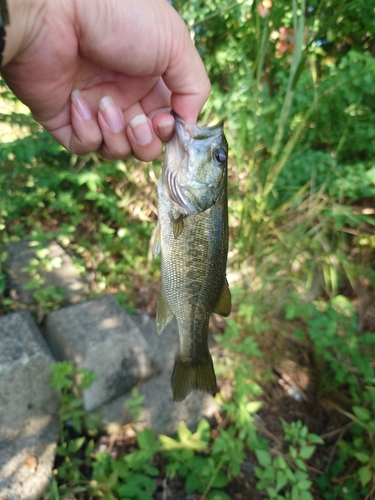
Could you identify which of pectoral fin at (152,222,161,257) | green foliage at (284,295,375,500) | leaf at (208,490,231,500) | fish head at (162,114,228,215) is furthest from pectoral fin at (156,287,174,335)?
green foliage at (284,295,375,500)

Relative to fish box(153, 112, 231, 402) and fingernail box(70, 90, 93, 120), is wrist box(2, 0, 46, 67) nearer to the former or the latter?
fingernail box(70, 90, 93, 120)

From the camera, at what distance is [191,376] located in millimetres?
1742

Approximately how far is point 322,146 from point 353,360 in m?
2.59

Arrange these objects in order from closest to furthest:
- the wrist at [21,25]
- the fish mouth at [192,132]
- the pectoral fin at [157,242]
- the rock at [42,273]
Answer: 1. the wrist at [21,25]
2. the fish mouth at [192,132]
3. the pectoral fin at [157,242]
4. the rock at [42,273]

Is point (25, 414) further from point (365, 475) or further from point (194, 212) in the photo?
point (365, 475)

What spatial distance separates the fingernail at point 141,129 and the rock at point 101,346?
1.55m

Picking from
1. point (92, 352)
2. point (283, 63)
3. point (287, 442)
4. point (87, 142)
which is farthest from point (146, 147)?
point (283, 63)

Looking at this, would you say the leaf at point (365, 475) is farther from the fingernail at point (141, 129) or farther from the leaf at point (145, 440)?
the fingernail at point (141, 129)

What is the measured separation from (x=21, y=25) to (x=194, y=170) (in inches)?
31.9

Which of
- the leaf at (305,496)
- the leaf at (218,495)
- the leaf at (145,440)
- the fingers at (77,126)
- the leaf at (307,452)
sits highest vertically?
the fingers at (77,126)

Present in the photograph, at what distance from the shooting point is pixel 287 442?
8.77ft

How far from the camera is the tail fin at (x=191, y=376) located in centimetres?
173

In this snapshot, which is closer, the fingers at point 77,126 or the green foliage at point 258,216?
the fingers at point 77,126

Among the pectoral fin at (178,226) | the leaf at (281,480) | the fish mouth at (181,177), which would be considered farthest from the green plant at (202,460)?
the fish mouth at (181,177)
